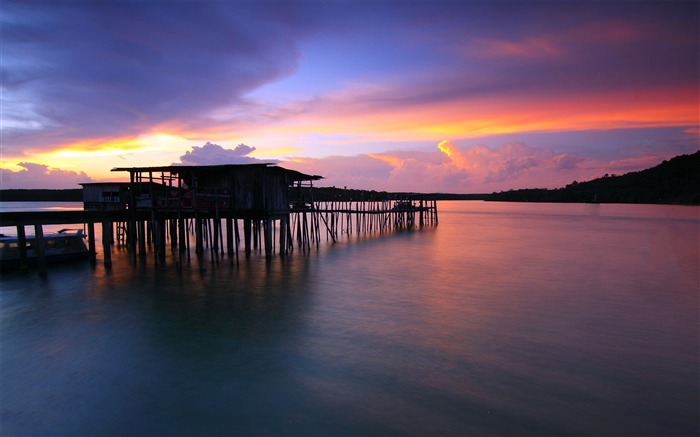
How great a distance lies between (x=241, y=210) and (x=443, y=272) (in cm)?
1002

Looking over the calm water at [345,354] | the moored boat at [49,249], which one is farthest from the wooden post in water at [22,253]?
the calm water at [345,354]

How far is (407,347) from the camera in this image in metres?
8.97

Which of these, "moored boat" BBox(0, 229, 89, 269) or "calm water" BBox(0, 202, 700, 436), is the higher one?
"moored boat" BBox(0, 229, 89, 269)

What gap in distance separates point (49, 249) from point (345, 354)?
57.1 feet

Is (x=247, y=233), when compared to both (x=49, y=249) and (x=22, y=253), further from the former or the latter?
(x=22, y=253)

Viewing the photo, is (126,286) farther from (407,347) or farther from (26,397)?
(407,347)

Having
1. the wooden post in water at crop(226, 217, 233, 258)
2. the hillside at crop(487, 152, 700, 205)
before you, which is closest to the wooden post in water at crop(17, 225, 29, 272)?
the wooden post in water at crop(226, 217, 233, 258)

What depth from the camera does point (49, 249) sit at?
61.6 ft

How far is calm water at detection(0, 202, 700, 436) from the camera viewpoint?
20.0 feet

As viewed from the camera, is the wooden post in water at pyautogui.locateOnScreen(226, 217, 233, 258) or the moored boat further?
the wooden post in water at pyautogui.locateOnScreen(226, 217, 233, 258)

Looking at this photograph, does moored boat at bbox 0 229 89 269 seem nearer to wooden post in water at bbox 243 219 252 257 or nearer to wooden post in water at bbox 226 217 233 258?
wooden post in water at bbox 226 217 233 258

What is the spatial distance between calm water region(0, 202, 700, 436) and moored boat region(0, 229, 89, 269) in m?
1.94

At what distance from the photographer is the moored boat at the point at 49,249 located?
55.7ft

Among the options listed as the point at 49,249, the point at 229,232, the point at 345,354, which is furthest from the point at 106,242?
the point at 345,354
